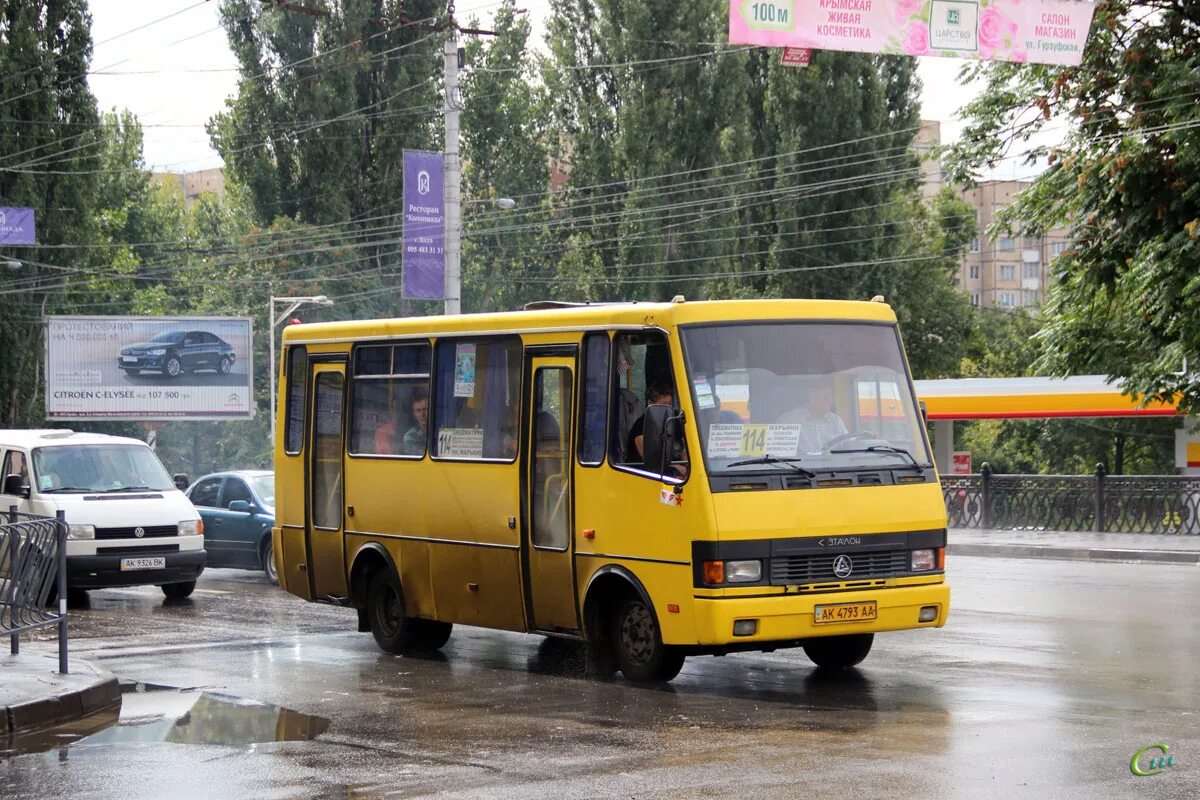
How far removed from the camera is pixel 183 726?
10.2 m

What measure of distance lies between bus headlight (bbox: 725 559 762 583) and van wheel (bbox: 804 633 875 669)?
1354 millimetres

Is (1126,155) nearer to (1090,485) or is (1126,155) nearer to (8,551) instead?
(1090,485)

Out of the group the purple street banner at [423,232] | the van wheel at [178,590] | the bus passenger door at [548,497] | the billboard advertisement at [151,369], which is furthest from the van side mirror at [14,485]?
the billboard advertisement at [151,369]

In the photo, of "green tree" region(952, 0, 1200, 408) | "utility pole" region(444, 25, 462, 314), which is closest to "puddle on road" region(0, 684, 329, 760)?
"green tree" region(952, 0, 1200, 408)

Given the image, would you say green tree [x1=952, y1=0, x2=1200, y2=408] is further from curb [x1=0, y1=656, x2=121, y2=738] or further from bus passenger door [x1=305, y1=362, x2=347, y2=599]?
curb [x1=0, y1=656, x2=121, y2=738]

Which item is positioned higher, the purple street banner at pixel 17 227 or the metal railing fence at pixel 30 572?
the purple street banner at pixel 17 227

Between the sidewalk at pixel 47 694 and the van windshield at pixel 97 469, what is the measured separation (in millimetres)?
7522

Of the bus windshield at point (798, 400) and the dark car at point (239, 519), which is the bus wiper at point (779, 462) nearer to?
the bus windshield at point (798, 400)

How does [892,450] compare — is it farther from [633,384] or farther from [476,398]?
[476,398]

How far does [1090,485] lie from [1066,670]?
1850 centimetres

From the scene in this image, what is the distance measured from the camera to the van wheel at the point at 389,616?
1398 centimetres

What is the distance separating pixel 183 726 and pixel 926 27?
1007cm

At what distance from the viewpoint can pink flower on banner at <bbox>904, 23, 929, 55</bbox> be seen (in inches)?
642

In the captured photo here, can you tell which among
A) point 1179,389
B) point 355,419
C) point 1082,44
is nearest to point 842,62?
point 1179,389
